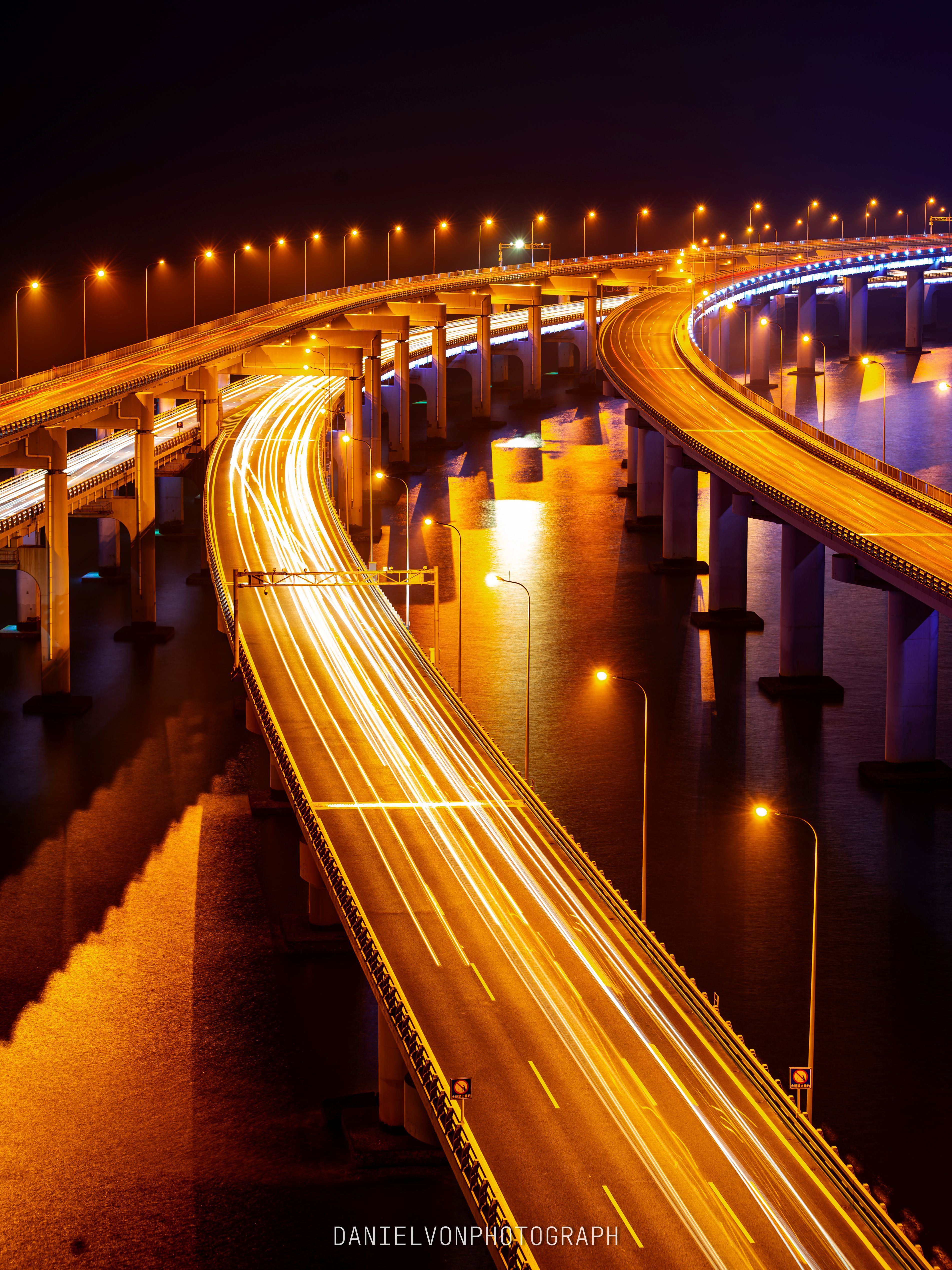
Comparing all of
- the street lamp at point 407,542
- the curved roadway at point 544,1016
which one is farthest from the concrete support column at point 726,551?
the curved roadway at point 544,1016

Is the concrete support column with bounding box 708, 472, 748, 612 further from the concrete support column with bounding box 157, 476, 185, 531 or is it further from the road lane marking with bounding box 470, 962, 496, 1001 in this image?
the road lane marking with bounding box 470, 962, 496, 1001

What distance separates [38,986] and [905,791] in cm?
3905

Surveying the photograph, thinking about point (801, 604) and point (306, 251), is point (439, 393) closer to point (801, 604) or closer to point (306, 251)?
point (306, 251)

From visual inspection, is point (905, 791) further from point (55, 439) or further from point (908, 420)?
point (908, 420)

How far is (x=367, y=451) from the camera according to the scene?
132 metres

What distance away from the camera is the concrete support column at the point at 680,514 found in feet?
366

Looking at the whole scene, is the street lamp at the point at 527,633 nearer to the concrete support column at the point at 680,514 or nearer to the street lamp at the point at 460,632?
the street lamp at the point at 460,632

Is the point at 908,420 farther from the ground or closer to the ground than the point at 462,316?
closer to the ground

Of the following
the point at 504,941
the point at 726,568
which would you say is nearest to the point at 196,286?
the point at 726,568

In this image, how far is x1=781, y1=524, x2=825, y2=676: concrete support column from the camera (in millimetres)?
85000

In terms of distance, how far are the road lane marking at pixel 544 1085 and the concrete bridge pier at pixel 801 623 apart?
51961 millimetres

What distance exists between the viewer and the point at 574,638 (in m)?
97.2

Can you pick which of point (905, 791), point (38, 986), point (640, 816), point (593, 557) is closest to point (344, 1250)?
point (38, 986)

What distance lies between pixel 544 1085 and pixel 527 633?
219 feet
